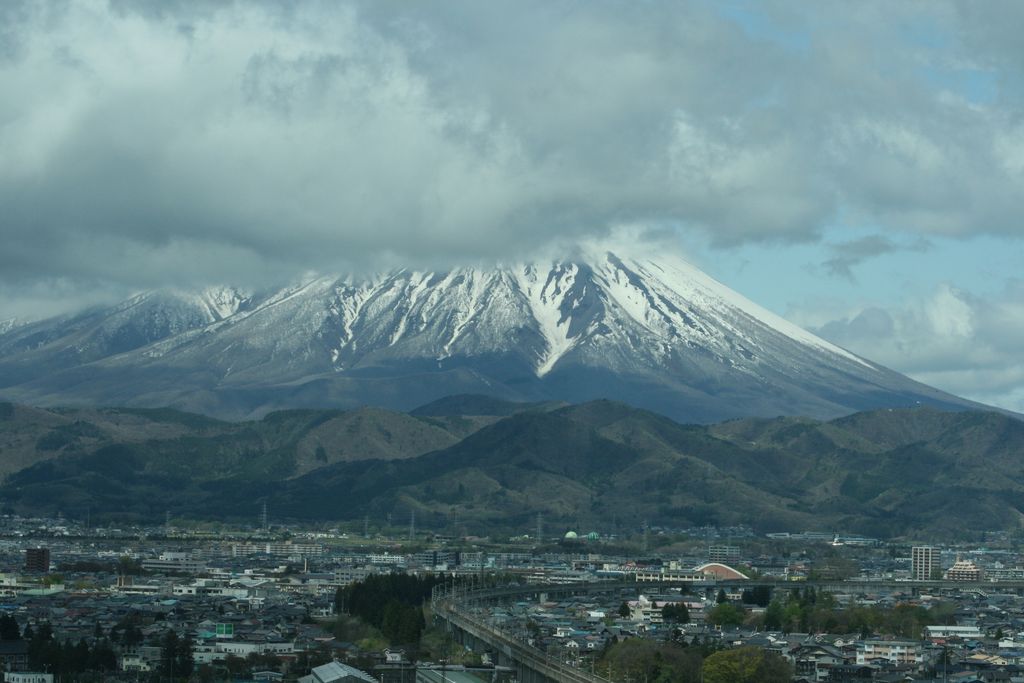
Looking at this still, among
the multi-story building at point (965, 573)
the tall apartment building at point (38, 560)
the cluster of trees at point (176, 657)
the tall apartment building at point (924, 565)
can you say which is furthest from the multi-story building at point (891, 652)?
the tall apartment building at point (924, 565)

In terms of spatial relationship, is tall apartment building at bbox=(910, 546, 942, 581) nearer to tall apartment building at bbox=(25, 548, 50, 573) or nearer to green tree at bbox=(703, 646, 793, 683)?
tall apartment building at bbox=(25, 548, 50, 573)

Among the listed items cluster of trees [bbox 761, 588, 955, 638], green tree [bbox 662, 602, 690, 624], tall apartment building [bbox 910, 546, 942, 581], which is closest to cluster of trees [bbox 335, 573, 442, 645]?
green tree [bbox 662, 602, 690, 624]

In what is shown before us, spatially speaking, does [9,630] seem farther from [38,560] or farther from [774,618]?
[38,560]

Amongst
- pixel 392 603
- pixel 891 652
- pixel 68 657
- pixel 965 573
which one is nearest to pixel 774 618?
pixel 392 603

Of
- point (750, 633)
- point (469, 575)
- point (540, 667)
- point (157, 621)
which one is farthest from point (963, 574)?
point (540, 667)

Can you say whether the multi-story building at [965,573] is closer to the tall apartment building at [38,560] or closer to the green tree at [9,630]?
the tall apartment building at [38,560]

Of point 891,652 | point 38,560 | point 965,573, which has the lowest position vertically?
point 891,652
